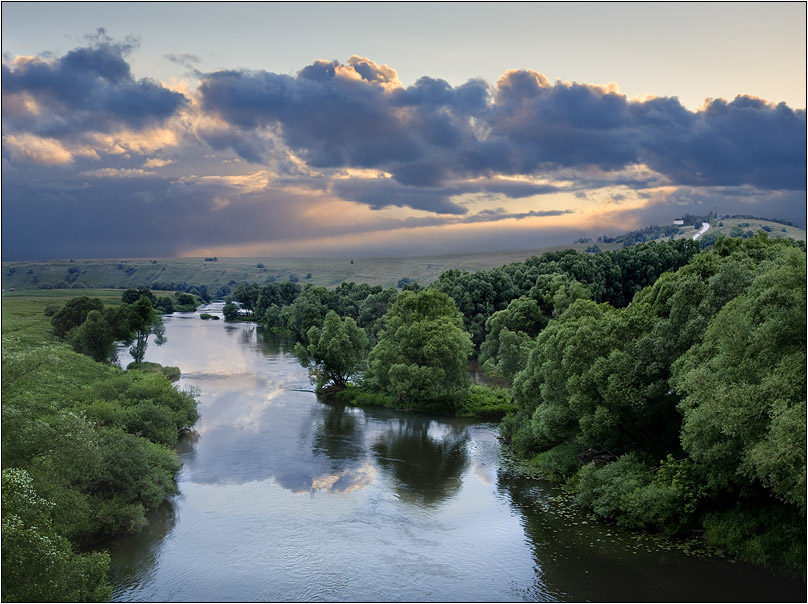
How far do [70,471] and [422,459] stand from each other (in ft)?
80.6

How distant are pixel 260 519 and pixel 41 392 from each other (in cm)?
1960

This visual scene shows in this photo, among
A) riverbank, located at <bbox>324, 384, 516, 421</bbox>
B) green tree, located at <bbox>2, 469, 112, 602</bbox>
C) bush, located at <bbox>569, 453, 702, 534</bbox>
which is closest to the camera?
green tree, located at <bbox>2, 469, 112, 602</bbox>

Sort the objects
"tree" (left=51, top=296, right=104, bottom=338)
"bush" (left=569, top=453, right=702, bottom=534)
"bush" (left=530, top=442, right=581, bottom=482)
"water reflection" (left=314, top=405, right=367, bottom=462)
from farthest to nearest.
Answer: "tree" (left=51, top=296, right=104, bottom=338) → "water reflection" (left=314, top=405, right=367, bottom=462) → "bush" (left=530, top=442, right=581, bottom=482) → "bush" (left=569, top=453, right=702, bottom=534)

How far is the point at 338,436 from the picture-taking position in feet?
167

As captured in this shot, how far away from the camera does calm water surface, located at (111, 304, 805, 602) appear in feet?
84.9

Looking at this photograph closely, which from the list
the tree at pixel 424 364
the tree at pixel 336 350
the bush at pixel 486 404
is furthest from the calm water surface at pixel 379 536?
the tree at pixel 336 350

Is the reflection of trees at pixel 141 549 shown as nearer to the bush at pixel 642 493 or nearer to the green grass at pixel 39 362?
the green grass at pixel 39 362

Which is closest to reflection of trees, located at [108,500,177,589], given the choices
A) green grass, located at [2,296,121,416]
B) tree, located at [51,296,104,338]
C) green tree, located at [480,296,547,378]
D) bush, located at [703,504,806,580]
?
green grass, located at [2,296,121,416]

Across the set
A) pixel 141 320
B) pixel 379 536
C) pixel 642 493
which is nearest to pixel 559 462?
pixel 642 493

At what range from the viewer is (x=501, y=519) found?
33.6m

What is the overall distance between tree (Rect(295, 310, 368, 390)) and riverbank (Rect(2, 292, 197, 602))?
20339 millimetres

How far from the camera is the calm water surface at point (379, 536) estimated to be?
25891mm

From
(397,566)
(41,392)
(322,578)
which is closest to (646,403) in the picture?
(397,566)

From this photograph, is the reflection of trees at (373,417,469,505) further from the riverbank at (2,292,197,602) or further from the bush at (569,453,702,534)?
the riverbank at (2,292,197,602)
